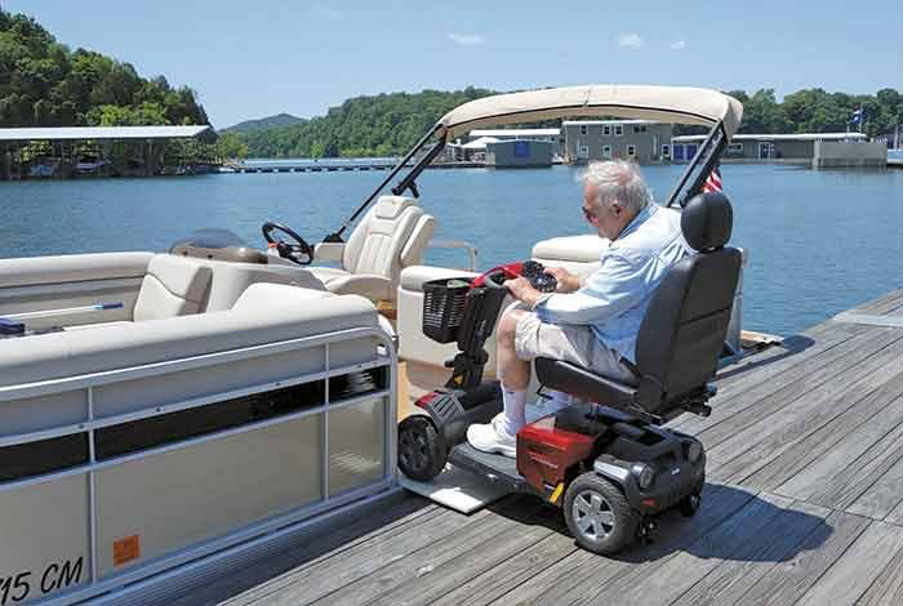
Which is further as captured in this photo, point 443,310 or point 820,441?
point 820,441

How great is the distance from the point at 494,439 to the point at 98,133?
2402mm

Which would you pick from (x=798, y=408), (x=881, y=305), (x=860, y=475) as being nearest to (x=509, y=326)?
(x=860, y=475)

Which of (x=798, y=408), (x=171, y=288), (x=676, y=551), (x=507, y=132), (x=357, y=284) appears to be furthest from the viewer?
(x=507, y=132)

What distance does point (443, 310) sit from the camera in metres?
3.19

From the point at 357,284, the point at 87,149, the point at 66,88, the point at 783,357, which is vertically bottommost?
the point at 783,357

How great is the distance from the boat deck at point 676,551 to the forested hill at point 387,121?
1034cm

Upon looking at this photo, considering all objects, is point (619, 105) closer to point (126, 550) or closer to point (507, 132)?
point (126, 550)

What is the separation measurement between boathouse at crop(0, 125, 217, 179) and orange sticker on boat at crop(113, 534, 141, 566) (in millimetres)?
1989

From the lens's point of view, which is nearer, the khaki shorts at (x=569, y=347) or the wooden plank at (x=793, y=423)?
the khaki shorts at (x=569, y=347)

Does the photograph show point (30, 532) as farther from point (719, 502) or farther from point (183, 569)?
point (719, 502)

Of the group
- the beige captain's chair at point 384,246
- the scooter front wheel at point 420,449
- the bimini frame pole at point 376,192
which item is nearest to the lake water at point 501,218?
the bimini frame pole at point 376,192

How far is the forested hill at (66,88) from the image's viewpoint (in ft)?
12.3

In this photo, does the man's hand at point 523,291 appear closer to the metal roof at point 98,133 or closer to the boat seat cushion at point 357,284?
the metal roof at point 98,133

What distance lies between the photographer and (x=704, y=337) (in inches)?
109
